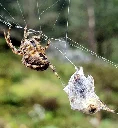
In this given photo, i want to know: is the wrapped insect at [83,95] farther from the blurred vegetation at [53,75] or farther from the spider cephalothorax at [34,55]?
the blurred vegetation at [53,75]

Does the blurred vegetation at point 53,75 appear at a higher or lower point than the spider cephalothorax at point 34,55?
higher

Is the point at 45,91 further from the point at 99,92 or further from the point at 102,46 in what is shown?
the point at 102,46

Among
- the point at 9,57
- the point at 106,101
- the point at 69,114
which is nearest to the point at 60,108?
the point at 69,114

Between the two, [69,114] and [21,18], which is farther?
[21,18]

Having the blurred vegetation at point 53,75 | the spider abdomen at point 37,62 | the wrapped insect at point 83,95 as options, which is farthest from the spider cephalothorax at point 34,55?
the blurred vegetation at point 53,75

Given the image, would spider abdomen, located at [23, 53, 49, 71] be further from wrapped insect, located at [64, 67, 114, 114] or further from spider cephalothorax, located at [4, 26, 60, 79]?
wrapped insect, located at [64, 67, 114, 114]

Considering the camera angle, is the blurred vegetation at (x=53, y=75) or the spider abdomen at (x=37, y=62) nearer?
the spider abdomen at (x=37, y=62)

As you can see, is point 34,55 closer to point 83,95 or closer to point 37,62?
point 37,62
